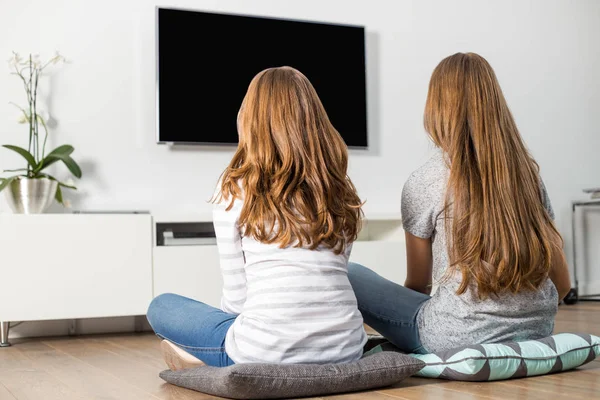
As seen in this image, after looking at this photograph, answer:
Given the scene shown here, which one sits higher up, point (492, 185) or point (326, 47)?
point (326, 47)

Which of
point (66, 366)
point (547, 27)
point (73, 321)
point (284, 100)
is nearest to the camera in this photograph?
point (284, 100)

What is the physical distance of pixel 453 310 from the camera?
2.05 m

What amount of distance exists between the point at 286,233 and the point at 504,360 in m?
0.70

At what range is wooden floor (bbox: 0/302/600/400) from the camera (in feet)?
6.18

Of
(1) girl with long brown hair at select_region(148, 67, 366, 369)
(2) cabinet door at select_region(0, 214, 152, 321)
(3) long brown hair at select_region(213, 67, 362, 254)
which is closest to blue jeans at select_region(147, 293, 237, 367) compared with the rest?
(1) girl with long brown hair at select_region(148, 67, 366, 369)

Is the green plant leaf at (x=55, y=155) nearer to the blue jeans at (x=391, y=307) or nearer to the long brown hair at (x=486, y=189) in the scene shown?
the blue jeans at (x=391, y=307)

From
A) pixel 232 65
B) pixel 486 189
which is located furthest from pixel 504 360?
pixel 232 65

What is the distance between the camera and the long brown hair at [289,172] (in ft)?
5.83

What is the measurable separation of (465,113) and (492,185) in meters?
0.21

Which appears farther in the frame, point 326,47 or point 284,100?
point 326,47

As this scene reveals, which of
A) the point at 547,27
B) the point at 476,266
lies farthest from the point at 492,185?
the point at 547,27

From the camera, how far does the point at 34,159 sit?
358 cm

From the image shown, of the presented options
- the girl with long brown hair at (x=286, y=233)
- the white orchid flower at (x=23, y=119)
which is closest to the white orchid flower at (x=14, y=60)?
the white orchid flower at (x=23, y=119)

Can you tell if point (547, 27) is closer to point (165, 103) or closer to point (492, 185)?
point (165, 103)
